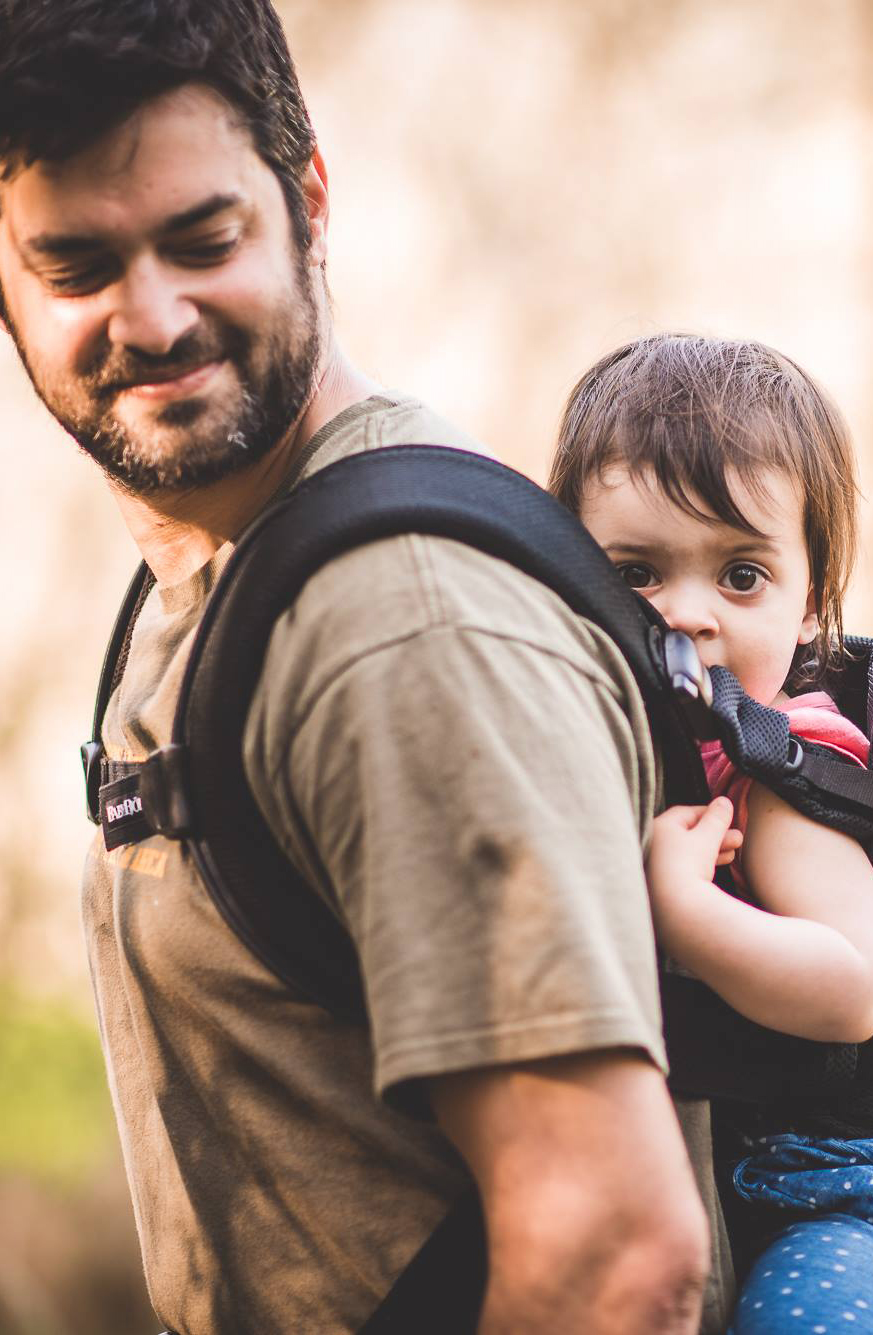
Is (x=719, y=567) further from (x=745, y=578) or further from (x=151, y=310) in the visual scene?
(x=151, y=310)

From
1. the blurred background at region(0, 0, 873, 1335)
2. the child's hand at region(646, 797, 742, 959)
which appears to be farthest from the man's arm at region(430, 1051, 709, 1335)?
the blurred background at region(0, 0, 873, 1335)

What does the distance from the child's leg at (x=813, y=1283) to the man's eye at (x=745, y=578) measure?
2.36 feet

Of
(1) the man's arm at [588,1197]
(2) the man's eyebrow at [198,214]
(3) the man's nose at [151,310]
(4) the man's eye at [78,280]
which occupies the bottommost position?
(1) the man's arm at [588,1197]

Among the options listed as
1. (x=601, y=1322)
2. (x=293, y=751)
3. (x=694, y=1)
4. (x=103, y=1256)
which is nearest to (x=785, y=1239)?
(x=601, y=1322)

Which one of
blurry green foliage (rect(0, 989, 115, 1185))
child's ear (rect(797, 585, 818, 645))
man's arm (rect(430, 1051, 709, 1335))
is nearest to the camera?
man's arm (rect(430, 1051, 709, 1335))

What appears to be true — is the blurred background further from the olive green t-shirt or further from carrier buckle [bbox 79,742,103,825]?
the olive green t-shirt

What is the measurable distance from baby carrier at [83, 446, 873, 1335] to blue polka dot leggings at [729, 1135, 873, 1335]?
0.58 feet

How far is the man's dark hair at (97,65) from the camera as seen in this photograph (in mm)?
1399

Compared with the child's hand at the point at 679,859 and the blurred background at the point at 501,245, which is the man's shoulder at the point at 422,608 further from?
the blurred background at the point at 501,245

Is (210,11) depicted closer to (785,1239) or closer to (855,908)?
(855,908)

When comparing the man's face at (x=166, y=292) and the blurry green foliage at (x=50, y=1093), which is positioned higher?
the man's face at (x=166, y=292)

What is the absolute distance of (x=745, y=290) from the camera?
611 centimetres

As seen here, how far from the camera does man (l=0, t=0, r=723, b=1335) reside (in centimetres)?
104

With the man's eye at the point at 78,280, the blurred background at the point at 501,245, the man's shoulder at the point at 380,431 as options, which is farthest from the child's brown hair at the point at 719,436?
the blurred background at the point at 501,245
